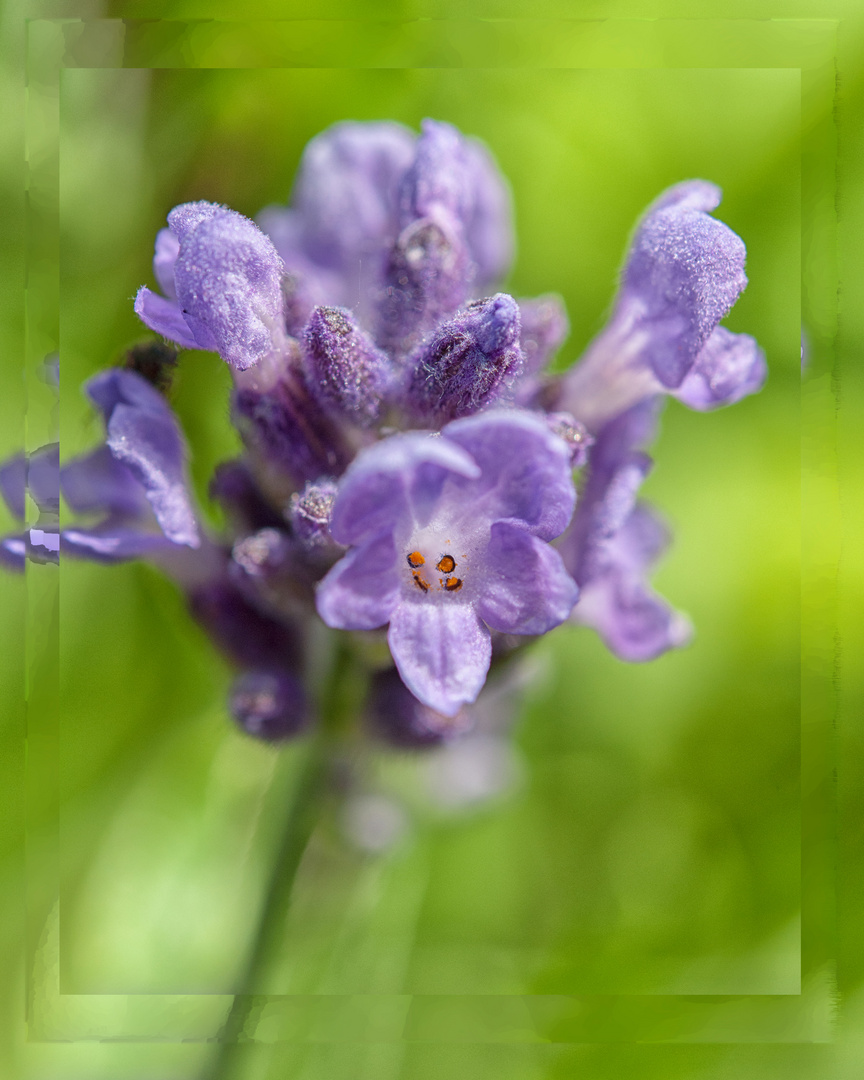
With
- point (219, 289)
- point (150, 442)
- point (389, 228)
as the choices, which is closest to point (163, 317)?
point (219, 289)

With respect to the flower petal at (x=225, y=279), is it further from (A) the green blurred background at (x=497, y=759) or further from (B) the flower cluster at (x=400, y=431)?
A: (A) the green blurred background at (x=497, y=759)

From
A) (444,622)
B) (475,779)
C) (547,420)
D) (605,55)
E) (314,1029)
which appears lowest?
(314,1029)

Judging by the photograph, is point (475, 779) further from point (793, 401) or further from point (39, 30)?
point (39, 30)

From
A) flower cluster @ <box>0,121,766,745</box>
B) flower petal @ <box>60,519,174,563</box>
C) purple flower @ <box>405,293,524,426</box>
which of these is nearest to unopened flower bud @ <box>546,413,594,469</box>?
flower cluster @ <box>0,121,766,745</box>

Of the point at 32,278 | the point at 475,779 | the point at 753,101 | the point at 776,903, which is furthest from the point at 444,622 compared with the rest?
the point at 753,101

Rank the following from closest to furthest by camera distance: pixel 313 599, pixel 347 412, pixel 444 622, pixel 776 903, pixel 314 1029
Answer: pixel 444 622
pixel 347 412
pixel 313 599
pixel 314 1029
pixel 776 903

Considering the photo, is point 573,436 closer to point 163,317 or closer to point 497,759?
point 163,317

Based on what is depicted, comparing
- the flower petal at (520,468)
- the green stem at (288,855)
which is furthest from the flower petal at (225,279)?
the green stem at (288,855)
